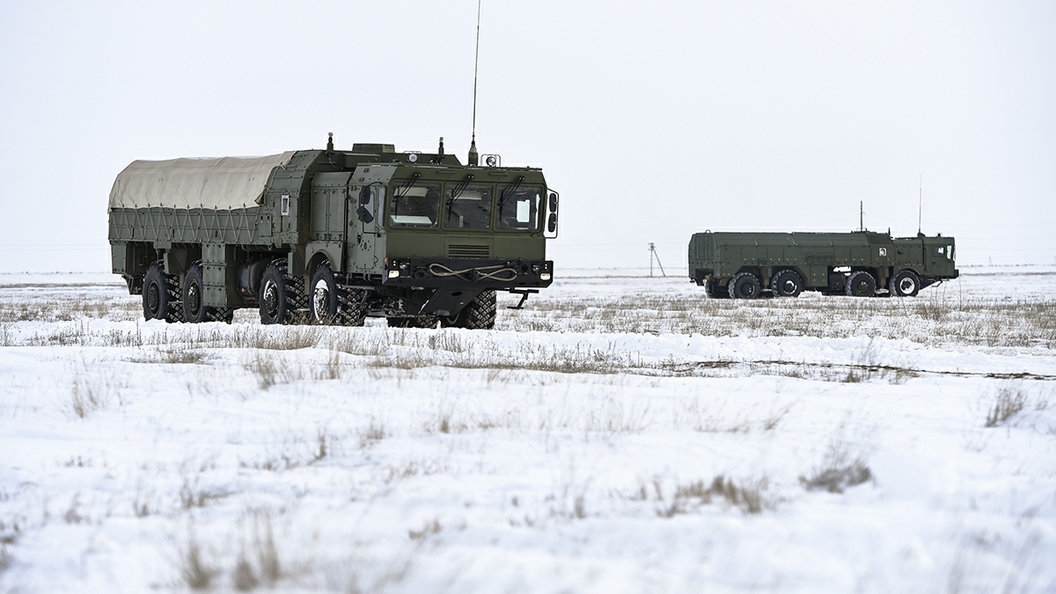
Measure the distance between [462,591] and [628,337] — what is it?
1197cm

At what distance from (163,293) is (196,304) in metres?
1.36

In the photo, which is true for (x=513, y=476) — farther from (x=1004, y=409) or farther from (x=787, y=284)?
(x=787, y=284)

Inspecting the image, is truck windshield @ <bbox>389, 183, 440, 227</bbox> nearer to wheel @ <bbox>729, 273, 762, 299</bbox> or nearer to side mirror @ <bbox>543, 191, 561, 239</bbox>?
side mirror @ <bbox>543, 191, 561, 239</bbox>

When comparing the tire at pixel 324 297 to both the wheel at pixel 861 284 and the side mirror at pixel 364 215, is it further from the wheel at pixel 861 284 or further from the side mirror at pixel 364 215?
the wheel at pixel 861 284

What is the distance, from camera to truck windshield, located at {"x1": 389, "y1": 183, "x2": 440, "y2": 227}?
19.1 metres

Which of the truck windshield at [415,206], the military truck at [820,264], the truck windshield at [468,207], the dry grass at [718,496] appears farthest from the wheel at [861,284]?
the dry grass at [718,496]

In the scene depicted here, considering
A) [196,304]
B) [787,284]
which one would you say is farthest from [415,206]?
[787,284]

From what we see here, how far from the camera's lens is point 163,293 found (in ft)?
82.0

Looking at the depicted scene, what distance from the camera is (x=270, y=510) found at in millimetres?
6074

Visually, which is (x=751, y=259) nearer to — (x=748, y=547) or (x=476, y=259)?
(x=476, y=259)

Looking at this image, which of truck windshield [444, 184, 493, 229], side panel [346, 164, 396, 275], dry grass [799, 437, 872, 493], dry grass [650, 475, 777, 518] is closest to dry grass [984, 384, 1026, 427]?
dry grass [799, 437, 872, 493]

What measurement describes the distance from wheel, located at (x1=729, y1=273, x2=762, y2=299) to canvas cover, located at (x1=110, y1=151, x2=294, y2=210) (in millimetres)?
26490

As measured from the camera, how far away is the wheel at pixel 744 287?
46.7 m

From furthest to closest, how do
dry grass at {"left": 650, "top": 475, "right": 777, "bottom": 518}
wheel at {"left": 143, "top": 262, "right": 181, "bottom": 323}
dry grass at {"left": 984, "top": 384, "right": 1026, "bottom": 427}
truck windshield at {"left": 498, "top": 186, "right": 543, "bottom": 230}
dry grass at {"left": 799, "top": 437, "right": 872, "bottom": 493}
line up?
wheel at {"left": 143, "top": 262, "right": 181, "bottom": 323}
truck windshield at {"left": 498, "top": 186, "right": 543, "bottom": 230}
dry grass at {"left": 984, "top": 384, "right": 1026, "bottom": 427}
dry grass at {"left": 799, "top": 437, "right": 872, "bottom": 493}
dry grass at {"left": 650, "top": 475, "right": 777, "bottom": 518}
